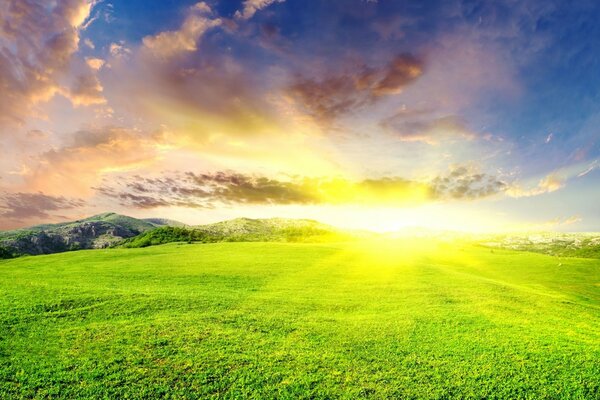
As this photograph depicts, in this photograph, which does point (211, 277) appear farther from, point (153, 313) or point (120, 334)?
point (120, 334)

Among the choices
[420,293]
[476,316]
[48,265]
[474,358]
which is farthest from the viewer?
[48,265]

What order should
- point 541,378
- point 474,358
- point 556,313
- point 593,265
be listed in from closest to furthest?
point 541,378 → point 474,358 → point 556,313 → point 593,265

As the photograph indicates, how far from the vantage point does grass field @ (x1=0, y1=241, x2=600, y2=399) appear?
17.1 meters

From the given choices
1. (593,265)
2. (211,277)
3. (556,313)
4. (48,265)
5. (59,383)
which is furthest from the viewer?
(593,265)

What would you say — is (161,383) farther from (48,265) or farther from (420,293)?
(48,265)

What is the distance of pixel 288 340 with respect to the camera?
23.0 m

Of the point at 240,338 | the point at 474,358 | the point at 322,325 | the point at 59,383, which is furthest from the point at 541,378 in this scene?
the point at 59,383

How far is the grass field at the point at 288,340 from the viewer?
673 inches

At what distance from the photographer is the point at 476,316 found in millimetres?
31141

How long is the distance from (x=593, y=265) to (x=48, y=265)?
4455 inches

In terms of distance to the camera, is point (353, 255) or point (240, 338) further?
point (353, 255)

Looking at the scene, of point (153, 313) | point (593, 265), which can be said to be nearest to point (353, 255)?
point (153, 313)

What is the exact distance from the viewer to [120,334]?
71.4 feet

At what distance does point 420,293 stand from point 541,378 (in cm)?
2003
